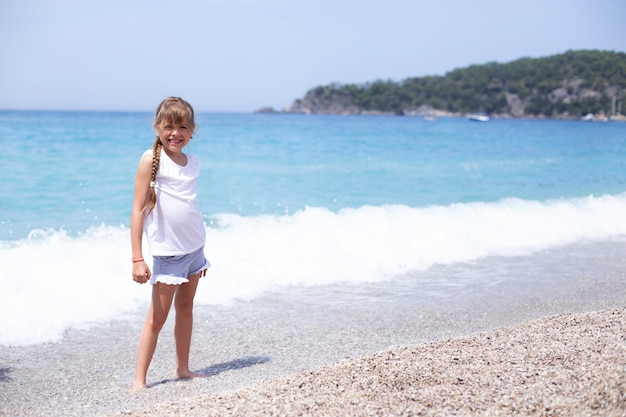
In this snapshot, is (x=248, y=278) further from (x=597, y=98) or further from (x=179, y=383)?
(x=597, y=98)

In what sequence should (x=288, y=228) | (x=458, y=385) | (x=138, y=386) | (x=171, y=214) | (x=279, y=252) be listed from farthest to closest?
(x=288, y=228) → (x=279, y=252) → (x=138, y=386) → (x=171, y=214) → (x=458, y=385)

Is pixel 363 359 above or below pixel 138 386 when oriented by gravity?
above

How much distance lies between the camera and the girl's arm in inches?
155

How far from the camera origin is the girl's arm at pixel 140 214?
12.9ft

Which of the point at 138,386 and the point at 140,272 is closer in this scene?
the point at 140,272

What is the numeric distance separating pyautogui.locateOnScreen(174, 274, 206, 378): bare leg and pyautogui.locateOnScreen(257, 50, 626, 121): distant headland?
4735 cm

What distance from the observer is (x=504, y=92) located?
97000mm

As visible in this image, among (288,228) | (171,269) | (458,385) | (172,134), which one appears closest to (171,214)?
(171,269)

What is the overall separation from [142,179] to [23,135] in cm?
2541

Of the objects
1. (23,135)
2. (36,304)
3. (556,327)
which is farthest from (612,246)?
(23,135)

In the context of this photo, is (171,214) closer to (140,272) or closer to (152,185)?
(152,185)

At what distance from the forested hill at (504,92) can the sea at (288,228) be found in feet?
112

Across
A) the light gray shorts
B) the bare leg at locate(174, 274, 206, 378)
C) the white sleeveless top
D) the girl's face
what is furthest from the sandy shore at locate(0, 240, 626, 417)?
the girl's face

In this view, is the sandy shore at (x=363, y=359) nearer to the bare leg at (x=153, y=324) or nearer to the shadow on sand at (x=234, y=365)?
the shadow on sand at (x=234, y=365)
